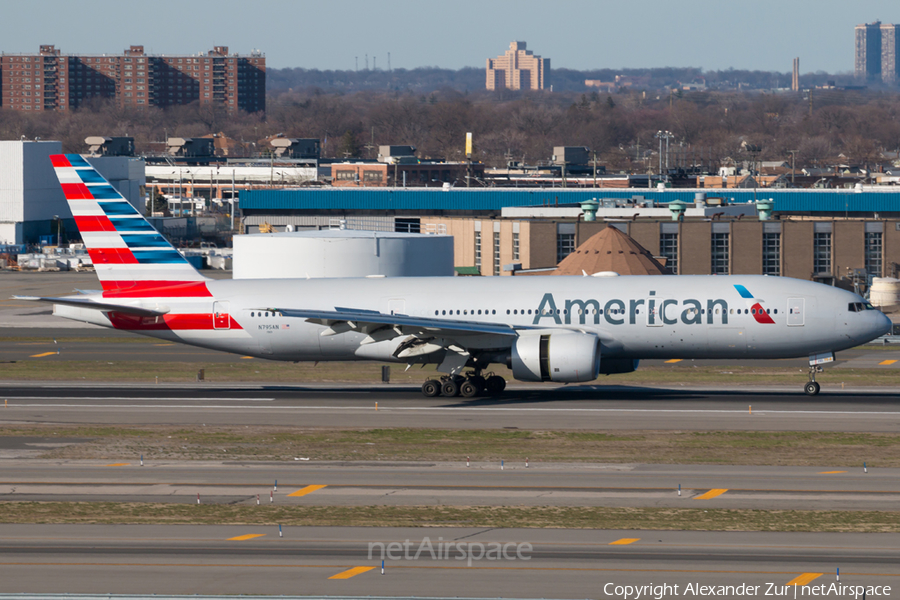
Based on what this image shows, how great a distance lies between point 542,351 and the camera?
42.8 meters

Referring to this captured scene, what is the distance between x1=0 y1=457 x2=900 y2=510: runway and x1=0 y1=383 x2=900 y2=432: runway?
6980 millimetres

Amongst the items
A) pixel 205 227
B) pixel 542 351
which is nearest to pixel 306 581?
pixel 542 351

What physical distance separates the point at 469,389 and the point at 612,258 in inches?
1306

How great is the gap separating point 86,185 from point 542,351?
21153mm

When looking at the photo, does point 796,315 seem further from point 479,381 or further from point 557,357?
point 479,381

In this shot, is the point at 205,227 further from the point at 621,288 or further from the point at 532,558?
the point at 532,558

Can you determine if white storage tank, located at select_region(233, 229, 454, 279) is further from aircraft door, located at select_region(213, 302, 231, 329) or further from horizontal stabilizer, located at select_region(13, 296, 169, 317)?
horizontal stabilizer, located at select_region(13, 296, 169, 317)

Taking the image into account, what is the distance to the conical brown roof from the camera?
250 ft

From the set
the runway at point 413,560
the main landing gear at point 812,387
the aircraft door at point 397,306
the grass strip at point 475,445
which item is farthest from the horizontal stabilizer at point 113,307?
the main landing gear at point 812,387

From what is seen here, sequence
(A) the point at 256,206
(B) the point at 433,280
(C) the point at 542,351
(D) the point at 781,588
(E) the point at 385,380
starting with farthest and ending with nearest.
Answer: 1. (A) the point at 256,206
2. (E) the point at 385,380
3. (B) the point at 433,280
4. (C) the point at 542,351
5. (D) the point at 781,588

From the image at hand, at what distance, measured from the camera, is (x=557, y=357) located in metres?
42.5

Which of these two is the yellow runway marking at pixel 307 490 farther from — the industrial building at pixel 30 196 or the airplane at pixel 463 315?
the industrial building at pixel 30 196

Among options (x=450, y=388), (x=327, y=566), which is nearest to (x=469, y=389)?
(x=450, y=388)

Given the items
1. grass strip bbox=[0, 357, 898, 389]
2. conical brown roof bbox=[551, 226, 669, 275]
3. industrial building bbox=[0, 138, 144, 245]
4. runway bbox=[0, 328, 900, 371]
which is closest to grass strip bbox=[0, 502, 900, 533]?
grass strip bbox=[0, 357, 898, 389]
